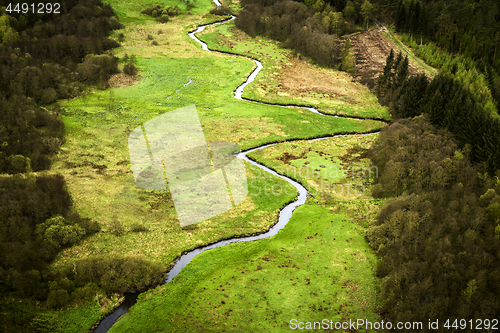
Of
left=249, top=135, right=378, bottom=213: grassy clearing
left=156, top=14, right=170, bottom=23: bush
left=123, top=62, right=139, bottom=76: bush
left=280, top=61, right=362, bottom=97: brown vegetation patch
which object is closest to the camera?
left=249, top=135, right=378, bottom=213: grassy clearing

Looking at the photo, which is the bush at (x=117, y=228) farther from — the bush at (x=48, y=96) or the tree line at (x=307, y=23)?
the tree line at (x=307, y=23)

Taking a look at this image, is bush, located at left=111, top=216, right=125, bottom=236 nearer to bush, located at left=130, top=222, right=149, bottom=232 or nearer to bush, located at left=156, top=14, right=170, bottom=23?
bush, located at left=130, top=222, right=149, bottom=232

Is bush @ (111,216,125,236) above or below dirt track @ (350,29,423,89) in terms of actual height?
below

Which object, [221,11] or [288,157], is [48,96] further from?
[221,11]

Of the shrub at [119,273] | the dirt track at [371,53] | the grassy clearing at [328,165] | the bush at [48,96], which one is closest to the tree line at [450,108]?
the dirt track at [371,53]

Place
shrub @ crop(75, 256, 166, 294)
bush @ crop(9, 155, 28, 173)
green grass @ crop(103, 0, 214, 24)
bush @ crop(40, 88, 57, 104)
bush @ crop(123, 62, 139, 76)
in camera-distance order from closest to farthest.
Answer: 1. shrub @ crop(75, 256, 166, 294)
2. bush @ crop(9, 155, 28, 173)
3. bush @ crop(40, 88, 57, 104)
4. bush @ crop(123, 62, 139, 76)
5. green grass @ crop(103, 0, 214, 24)

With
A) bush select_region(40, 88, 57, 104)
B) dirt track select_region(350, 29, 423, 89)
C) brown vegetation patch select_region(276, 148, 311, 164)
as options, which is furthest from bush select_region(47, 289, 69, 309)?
dirt track select_region(350, 29, 423, 89)

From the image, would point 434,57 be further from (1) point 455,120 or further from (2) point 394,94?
(1) point 455,120

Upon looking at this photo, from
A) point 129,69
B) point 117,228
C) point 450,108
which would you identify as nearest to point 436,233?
point 450,108
